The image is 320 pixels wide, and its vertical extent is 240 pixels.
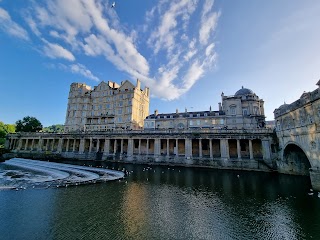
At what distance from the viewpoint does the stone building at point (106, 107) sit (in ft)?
219

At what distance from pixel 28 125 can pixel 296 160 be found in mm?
97025

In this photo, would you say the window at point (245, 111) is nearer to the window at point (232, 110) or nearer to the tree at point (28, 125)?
the window at point (232, 110)

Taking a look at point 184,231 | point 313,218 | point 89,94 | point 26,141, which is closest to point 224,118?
point 313,218

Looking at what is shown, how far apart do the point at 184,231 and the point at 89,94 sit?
75913 millimetres

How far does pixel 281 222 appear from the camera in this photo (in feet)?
39.2

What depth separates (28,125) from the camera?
77250mm

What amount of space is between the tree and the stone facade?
346 inches

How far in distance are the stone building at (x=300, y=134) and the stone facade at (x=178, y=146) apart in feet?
16.6

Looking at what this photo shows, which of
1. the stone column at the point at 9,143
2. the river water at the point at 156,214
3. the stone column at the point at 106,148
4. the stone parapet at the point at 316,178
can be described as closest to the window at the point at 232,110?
the stone parapet at the point at 316,178

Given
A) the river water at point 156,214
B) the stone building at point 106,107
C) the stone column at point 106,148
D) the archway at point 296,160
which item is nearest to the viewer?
the river water at point 156,214

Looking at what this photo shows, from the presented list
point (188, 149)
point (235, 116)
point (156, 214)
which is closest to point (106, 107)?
point (188, 149)

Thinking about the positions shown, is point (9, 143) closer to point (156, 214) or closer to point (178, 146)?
point (178, 146)

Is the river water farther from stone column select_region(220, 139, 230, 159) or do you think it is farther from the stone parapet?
stone column select_region(220, 139, 230, 159)

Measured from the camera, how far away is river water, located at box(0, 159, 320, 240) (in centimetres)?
998
